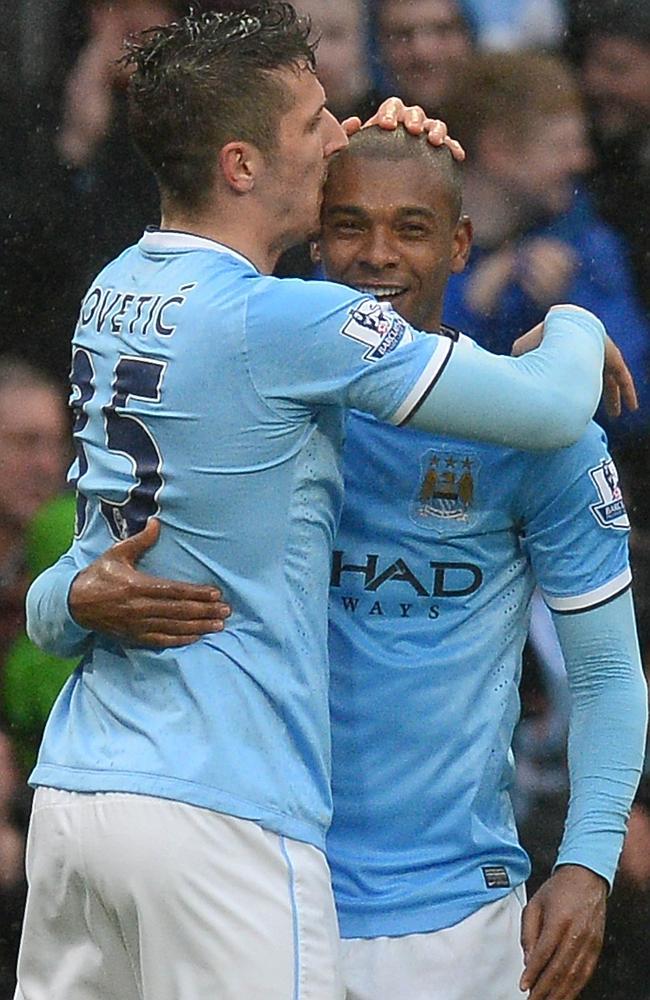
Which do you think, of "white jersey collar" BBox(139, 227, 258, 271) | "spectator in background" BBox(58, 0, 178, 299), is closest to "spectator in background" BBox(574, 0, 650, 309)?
"spectator in background" BBox(58, 0, 178, 299)

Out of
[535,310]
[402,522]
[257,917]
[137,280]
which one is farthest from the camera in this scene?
Result: [535,310]

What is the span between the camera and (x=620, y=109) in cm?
383

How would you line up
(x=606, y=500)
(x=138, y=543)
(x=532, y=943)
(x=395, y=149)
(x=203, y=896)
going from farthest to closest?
(x=395, y=149)
(x=606, y=500)
(x=532, y=943)
(x=138, y=543)
(x=203, y=896)

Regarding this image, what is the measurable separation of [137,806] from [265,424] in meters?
0.42

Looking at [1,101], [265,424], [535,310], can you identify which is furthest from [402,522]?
[1,101]

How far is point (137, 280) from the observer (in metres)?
2.21

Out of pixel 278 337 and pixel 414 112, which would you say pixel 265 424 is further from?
pixel 414 112

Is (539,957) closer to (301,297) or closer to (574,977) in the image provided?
(574,977)

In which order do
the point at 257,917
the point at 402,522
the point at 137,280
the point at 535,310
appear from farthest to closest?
the point at 535,310
the point at 402,522
the point at 137,280
the point at 257,917

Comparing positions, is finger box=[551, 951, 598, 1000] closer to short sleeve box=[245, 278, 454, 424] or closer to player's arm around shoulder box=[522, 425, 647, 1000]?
player's arm around shoulder box=[522, 425, 647, 1000]

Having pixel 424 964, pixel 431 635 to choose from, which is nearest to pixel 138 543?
pixel 431 635

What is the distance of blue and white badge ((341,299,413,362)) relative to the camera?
6.88 feet

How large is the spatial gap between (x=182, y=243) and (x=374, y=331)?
0.85 ft

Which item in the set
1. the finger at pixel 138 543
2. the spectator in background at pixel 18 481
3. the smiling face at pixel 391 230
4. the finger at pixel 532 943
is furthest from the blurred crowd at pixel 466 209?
the finger at pixel 138 543
